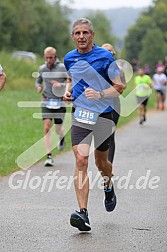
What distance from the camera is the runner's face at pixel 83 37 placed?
24.5 feet

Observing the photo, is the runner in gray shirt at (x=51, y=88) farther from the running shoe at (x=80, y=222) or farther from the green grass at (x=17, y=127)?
the running shoe at (x=80, y=222)

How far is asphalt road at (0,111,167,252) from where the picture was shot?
6.86m

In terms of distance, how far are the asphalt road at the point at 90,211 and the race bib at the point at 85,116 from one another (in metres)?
1.10

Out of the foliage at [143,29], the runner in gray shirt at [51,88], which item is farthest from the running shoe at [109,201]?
the foliage at [143,29]

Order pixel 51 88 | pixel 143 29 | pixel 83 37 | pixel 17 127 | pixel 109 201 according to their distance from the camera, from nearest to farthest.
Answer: pixel 83 37 < pixel 109 201 < pixel 51 88 < pixel 17 127 < pixel 143 29

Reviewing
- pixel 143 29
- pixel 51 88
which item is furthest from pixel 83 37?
pixel 143 29

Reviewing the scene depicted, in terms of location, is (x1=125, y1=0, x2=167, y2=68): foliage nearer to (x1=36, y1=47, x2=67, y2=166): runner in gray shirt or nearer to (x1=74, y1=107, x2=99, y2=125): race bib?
(x1=36, y1=47, x2=67, y2=166): runner in gray shirt

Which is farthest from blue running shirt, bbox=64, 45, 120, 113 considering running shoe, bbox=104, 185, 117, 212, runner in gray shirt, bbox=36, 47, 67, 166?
runner in gray shirt, bbox=36, 47, 67, 166

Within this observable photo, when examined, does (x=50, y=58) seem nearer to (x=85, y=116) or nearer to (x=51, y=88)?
(x=51, y=88)

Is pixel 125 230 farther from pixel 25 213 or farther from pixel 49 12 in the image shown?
pixel 49 12

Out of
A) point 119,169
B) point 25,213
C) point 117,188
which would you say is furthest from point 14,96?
point 25,213

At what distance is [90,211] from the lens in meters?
8.52

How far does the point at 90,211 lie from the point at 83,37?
7.08 feet

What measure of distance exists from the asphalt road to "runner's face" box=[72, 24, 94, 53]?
1849mm
